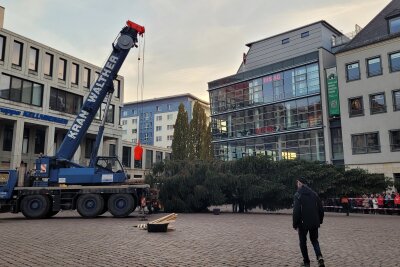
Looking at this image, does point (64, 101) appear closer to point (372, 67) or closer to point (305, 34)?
point (305, 34)

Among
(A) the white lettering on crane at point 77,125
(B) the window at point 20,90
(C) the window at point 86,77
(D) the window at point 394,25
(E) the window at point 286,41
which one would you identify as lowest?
(A) the white lettering on crane at point 77,125

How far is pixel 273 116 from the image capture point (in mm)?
42844

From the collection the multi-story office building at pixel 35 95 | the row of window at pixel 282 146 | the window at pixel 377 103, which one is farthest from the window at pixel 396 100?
the multi-story office building at pixel 35 95

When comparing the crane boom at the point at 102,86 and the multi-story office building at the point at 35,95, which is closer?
the crane boom at the point at 102,86

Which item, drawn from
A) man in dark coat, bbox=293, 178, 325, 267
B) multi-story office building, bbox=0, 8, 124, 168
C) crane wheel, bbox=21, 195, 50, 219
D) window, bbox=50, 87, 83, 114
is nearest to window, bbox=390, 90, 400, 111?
crane wheel, bbox=21, 195, 50, 219

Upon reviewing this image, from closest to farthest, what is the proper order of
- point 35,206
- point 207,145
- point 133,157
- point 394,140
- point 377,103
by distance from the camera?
point 35,206
point 394,140
point 377,103
point 207,145
point 133,157

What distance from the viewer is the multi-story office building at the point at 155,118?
325 ft

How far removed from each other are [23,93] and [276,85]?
1047 inches

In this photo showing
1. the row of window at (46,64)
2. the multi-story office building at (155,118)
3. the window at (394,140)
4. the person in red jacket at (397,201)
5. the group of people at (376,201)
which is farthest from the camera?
the multi-story office building at (155,118)

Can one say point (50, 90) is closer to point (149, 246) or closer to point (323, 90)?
point (323, 90)

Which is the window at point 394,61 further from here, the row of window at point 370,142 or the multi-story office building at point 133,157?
the multi-story office building at point 133,157

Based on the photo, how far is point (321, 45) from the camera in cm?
4206

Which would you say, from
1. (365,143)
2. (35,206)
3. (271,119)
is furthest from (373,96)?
(35,206)

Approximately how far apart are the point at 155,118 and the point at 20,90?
217 feet
